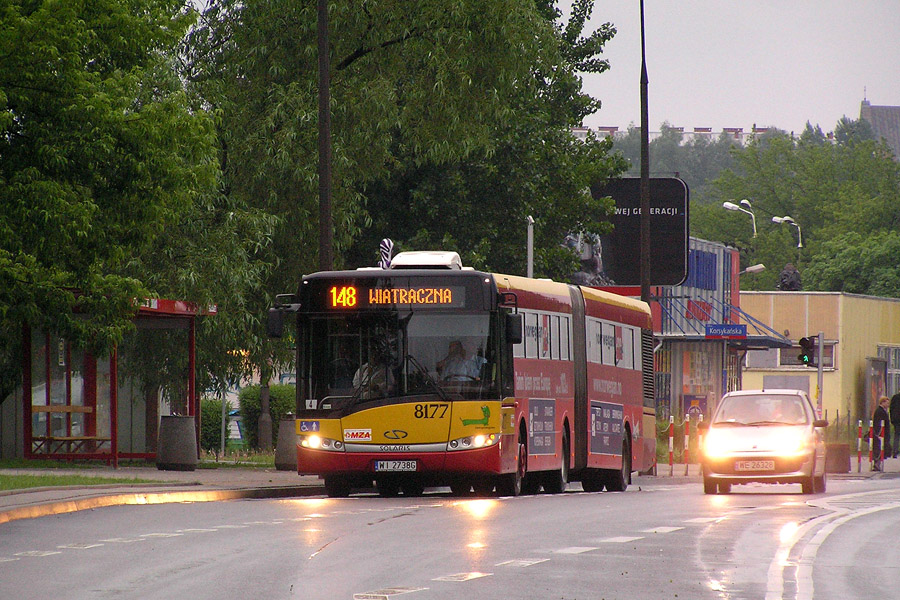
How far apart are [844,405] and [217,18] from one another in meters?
50.0

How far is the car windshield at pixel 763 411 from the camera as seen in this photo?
2755 cm

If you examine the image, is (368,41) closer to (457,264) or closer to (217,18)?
(217,18)

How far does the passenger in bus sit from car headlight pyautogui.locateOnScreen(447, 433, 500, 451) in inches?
29.5

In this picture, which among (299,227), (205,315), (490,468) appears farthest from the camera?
(299,227)

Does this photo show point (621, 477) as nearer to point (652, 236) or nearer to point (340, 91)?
point (340, 91)

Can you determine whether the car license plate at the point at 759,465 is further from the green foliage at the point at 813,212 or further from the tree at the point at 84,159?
the green foliage at the point at 813,212

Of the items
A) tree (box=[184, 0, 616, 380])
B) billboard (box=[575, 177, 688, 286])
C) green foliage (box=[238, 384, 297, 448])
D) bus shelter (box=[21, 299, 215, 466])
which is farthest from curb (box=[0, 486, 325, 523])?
billboard (box=[575, 177, 688, 286])

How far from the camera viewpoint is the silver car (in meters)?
26.9

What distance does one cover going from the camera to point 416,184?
133ft

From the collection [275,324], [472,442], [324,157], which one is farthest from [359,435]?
[324,157]

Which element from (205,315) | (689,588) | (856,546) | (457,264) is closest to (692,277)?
(205,315)

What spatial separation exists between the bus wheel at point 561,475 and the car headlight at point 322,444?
4664 millimetres

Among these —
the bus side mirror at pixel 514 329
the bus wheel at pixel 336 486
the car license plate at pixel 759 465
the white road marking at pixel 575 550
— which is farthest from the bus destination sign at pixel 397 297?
the white road marking at pixel 575 550

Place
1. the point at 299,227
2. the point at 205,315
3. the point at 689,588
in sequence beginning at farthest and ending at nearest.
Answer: the point at 299,227 < the point at 205,315 < the point at 689,588
